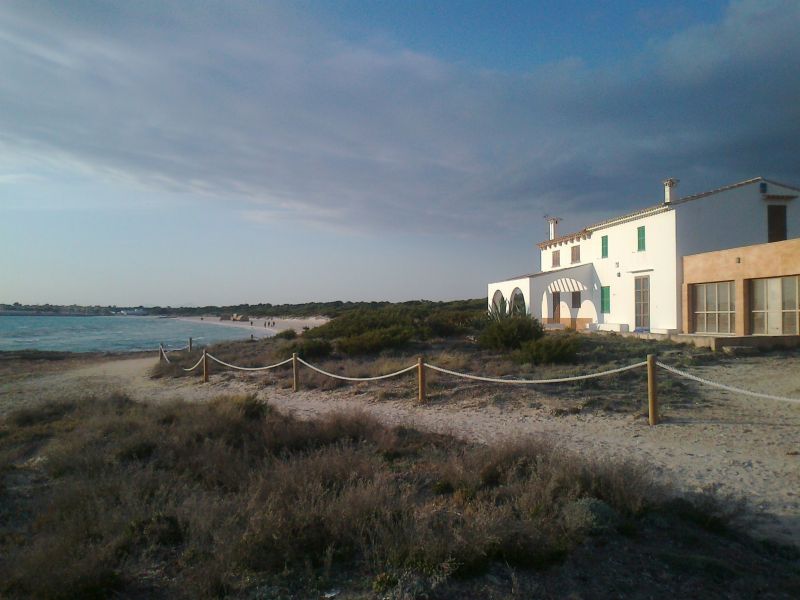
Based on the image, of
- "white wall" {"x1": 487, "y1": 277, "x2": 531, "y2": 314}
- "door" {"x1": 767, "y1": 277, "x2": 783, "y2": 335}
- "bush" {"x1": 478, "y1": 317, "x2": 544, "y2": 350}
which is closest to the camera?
"door" {"x1": 767, "y1": 277, "x2": 783, "y2": 335}

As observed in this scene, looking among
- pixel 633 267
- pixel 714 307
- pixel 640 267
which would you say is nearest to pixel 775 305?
pixel 714 307

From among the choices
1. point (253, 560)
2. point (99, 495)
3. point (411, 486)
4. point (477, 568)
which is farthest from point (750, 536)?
point (99, 495)

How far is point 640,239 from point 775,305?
6424 mm

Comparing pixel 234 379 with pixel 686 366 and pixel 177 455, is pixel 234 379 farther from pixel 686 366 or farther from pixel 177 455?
pixel 686 366

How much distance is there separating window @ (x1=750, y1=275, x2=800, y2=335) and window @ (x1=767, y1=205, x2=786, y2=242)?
17.0ft

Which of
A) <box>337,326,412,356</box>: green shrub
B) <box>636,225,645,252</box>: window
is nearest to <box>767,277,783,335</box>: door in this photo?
<box>636,225,645,252</box>: window

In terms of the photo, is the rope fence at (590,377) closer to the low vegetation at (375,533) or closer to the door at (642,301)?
the low vegetation at (375,533)

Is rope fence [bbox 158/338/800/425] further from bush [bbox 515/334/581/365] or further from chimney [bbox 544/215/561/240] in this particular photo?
chimney [bbox 544/215/561/240]

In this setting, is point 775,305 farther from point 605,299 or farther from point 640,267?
point 605,299

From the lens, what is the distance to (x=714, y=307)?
17.9 m

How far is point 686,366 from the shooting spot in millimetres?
12875

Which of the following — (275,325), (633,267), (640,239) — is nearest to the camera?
(640,239)

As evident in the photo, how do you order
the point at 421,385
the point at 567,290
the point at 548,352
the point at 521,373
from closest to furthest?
the point at 421,385 < the point at 521,373 < the point at 548,352 < the point at 567,290

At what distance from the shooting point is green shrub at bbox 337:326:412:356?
Result: 17.2m
